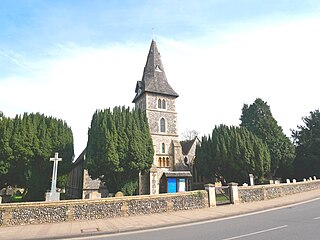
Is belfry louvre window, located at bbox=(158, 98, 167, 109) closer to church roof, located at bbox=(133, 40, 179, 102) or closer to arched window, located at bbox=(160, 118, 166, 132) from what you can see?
church roof, located at bbox=(133, 40, 179, 102)

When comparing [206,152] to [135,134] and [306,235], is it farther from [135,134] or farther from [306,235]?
[306,235]

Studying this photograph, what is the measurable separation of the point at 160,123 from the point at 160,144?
320cm

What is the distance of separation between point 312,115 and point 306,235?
142ft

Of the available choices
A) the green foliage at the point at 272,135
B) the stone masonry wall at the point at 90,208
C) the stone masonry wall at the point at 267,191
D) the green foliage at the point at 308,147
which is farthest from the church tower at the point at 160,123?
the green foliage at the point at 308,147

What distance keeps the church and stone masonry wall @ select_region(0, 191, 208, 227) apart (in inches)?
567

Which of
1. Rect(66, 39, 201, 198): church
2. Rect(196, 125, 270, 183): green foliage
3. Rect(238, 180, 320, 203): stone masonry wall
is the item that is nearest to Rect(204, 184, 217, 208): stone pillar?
Rect(238, 180, 320, 203): stone masonry wall

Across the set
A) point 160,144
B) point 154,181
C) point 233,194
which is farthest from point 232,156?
point 233,194

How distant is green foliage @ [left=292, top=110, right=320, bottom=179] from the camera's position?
37.8 metres

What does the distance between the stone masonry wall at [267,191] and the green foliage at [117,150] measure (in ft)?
35.4

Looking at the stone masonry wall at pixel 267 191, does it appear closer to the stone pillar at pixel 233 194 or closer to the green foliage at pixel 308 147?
the stone pillar at pixel 233 194

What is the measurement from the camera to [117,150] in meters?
25.1

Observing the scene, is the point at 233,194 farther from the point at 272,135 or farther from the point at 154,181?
the point at 272,135

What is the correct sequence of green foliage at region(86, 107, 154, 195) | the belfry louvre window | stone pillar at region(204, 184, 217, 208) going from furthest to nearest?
1. the belfry louvre window
2. green foliage at region(86, 107, 154, 195)
3. stone pillar at region(204, 184, 217, 208)

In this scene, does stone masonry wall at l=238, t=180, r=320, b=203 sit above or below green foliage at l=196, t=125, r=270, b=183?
below
